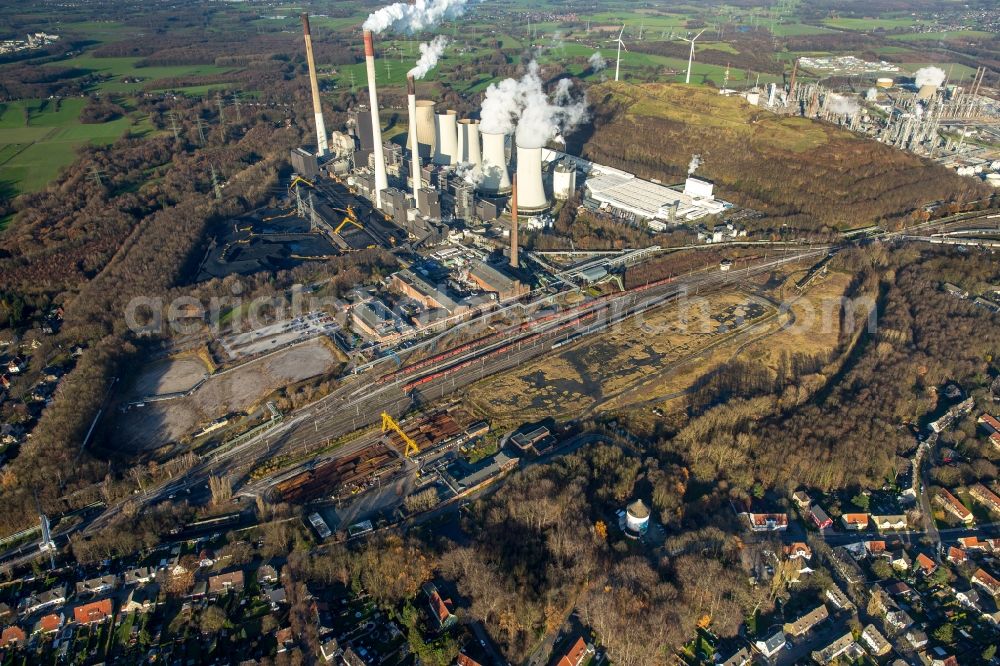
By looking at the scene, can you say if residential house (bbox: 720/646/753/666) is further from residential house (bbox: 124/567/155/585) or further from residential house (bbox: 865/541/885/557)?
residential house (bbox: 124/567/155/585)

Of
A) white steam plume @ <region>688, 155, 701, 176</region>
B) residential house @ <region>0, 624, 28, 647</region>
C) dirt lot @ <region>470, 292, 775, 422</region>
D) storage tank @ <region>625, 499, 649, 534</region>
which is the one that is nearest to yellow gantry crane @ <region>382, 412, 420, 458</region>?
dirt lot @ <region>470, 292, 775, 422</region>

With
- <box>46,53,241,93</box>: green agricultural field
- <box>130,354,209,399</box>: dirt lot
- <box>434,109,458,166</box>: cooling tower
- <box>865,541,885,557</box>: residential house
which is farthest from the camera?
<box>46,53,241,93</box>: green agricultural field

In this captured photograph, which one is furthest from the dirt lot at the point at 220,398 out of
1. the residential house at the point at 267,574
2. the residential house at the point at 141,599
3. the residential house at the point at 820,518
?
the residential house at the point at 820,518

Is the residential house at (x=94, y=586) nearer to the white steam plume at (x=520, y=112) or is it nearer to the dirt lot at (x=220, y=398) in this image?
the dirt lot at (x=220, y=398)

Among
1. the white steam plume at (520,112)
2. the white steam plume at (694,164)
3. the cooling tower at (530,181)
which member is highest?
the white steam plume at (520,112)

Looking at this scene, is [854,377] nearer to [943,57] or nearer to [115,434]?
[115,434]

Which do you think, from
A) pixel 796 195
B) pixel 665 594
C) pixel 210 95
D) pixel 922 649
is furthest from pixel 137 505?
pixel 210 95

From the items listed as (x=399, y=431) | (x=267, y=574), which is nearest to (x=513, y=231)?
(x=399, y=431)
